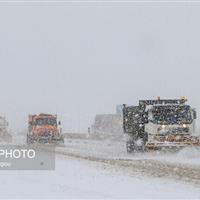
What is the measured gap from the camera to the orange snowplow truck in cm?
4341

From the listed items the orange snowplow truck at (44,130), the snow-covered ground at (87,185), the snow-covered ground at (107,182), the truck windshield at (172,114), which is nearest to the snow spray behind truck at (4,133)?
the orange snowplow truck at (44,130)

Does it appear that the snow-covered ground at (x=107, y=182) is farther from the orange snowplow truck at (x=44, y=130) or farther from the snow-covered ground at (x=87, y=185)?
the orange snowplow truck at (x=44, y=130)

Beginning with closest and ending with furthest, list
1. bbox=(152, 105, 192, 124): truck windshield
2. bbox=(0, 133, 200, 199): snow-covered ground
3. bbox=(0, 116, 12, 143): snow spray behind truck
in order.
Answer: bbox=(0, 133, 200, 199): snow-covered ground, bbox=(152, 105, 192, 124): truck windshield, bbox=(0, 116, 12, 143): snow spray behind truck

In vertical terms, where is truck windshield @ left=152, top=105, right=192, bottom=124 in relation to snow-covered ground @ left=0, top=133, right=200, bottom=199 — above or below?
above

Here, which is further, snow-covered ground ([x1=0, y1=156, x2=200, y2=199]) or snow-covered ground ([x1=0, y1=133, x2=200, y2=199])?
snow-covered ground ([x1=0, y1=133, x2=200, y2=199])

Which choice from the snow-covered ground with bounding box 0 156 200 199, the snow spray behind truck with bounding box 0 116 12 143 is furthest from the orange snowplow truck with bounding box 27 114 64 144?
the snow-covered ground with bounding box 0 156 200 199

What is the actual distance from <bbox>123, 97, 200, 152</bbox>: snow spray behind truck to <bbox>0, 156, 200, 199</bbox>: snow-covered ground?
1050cm

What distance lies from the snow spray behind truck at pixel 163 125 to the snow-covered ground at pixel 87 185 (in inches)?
413

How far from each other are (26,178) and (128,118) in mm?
18586

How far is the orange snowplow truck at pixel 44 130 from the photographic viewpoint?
43.4m

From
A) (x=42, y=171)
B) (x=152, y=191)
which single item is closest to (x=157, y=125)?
(x=42, y=171)

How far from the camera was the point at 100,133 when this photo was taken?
2469 inches

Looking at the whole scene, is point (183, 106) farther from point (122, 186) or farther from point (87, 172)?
point (122, 186)

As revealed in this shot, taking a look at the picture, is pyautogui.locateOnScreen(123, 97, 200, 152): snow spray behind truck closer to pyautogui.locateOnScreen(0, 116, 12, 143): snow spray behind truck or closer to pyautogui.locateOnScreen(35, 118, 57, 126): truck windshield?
pyautogui.locateOnScreen(35, 118, 57, 126): truck windshield
